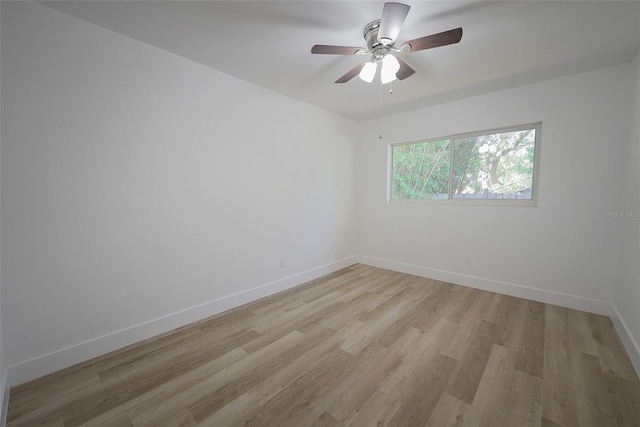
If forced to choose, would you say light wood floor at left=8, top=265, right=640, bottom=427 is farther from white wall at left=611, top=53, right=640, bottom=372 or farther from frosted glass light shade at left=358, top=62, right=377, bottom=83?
frosted glass light shade at left=358, top=62, right=377, bottom=83

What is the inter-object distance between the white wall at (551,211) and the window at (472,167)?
0.14 meters

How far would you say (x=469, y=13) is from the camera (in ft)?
5.42

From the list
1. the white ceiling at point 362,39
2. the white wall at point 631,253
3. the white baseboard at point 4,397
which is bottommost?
the white baseboard at point 4,397

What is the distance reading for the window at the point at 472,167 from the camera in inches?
113

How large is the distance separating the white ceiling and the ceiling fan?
151 millimetres

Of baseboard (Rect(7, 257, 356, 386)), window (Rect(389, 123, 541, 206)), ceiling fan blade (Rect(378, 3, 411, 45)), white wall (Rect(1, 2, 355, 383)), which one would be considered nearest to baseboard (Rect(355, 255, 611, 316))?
window (Rect(389, 123, 541, 206))

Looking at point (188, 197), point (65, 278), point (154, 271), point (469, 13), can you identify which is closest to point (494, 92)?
point (469, 13)

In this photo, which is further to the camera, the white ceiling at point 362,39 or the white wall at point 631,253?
the white wall at point 631,253

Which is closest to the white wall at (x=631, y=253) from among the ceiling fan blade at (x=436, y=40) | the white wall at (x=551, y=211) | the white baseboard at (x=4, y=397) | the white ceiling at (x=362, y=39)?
the white wall at (x=551, y=211)

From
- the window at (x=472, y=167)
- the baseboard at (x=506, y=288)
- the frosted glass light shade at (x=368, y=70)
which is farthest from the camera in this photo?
the window at (x=472, y=167)

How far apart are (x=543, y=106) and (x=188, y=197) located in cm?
376

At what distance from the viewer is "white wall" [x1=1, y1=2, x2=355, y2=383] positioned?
61.2 inches

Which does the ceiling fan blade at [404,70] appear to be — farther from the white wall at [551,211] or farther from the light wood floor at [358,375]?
the light wood floor at [358,375]

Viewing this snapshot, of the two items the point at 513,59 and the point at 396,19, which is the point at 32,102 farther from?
the point at 513,59
